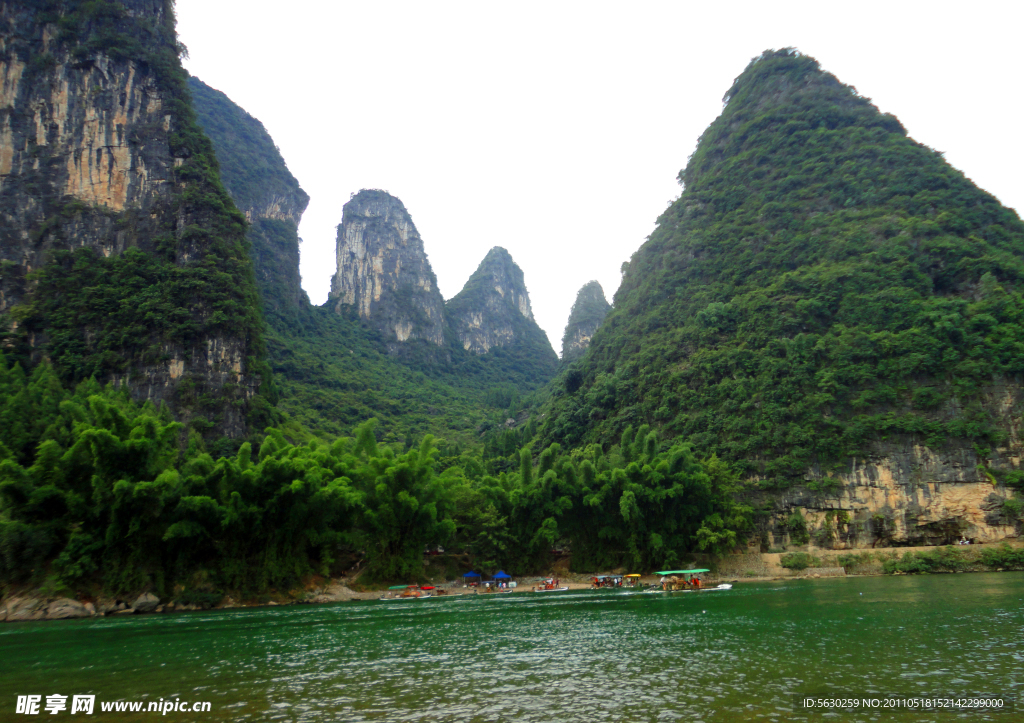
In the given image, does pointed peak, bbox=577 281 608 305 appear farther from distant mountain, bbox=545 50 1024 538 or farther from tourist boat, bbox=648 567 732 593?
tourist boat, bbox=648 567 732 593

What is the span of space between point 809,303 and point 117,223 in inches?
2363

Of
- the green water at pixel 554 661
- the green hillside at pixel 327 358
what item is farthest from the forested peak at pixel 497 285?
the green water at pixel 554 661

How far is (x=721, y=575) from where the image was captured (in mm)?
39094

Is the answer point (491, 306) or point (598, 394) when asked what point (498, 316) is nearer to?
point (491, 306)

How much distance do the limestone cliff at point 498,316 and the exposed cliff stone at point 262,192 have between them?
36.3 metres

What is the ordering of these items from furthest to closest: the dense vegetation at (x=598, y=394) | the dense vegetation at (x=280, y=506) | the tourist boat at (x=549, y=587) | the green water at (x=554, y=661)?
the tourist boat at (x=549, y=587) < the dense vegetation at (x=598, y=394) < the dense vegetation at (x=280, y=506) < the green water at (x=554, y=661)

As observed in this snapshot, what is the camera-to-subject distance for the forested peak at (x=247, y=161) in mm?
105000

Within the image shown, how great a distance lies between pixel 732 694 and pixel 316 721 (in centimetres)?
594

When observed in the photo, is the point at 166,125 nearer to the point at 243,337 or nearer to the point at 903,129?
the point at 243,337

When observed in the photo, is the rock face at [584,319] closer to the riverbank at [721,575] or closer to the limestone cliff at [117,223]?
the limestone cliff at [117,223]

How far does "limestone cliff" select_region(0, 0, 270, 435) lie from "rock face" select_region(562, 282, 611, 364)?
7553 centimetres

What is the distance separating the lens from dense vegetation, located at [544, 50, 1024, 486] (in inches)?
1670

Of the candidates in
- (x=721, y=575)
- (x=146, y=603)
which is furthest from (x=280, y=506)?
(x=721, y=575)

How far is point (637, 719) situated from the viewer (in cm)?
787
